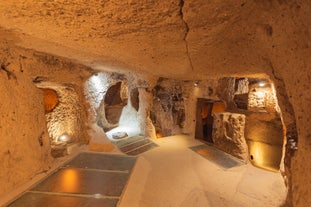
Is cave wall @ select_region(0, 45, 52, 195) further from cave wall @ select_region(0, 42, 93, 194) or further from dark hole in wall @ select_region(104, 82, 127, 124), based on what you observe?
dark hole in wall @ select_region(104, 82, 127, 124)

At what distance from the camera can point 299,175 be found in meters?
1.33

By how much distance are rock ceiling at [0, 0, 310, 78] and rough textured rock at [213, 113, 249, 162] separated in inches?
106

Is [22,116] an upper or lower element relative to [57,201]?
upper

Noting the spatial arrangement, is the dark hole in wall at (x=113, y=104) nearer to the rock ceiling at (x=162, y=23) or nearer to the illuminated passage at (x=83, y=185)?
the illuminated passage at (x=83, y=185)

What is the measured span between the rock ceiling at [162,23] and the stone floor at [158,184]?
2.35 meters

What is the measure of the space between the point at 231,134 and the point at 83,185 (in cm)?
398

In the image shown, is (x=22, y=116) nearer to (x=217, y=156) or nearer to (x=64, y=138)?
(x=64, y=138)

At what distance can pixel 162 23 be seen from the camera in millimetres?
1521

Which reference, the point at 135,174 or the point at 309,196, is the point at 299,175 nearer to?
the point at 309,196

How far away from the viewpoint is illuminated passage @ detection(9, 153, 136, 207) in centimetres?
235

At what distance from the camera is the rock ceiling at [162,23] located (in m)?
1.23

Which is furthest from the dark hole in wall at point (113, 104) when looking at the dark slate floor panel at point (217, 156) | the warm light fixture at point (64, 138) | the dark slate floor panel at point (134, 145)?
the dark slate floor panel at point (217, 156)

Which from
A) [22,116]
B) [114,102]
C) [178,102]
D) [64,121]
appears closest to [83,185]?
[22,116]

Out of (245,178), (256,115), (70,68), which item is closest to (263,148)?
(256,115)
